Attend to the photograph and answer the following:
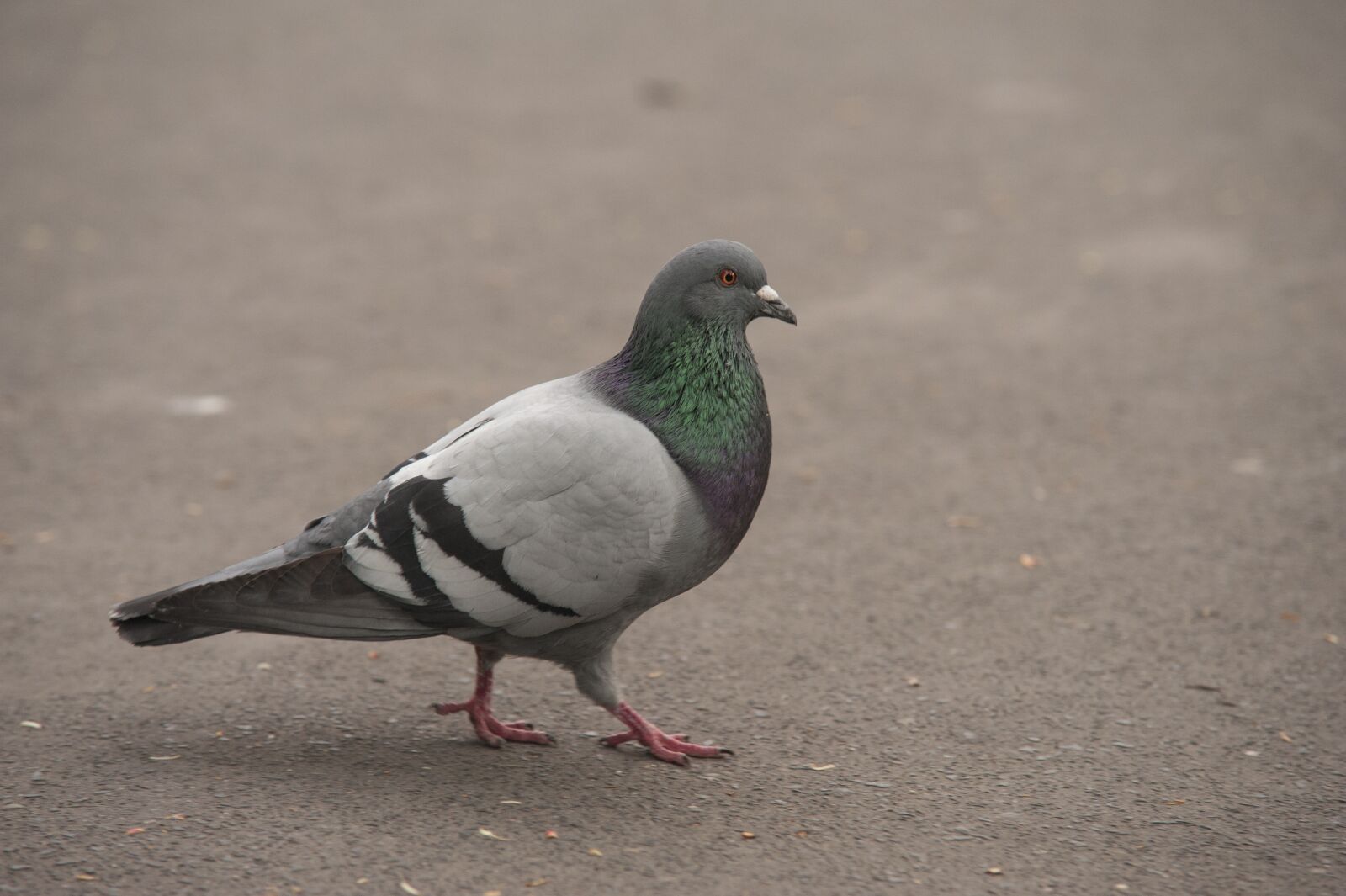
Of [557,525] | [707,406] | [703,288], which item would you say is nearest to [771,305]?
[703,288]

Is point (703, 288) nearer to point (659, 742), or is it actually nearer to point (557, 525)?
point (557, 525)

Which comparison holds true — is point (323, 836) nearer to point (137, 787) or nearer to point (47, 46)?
point (137, 787)

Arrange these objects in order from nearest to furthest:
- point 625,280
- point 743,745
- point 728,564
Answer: point 743,745
point 728,564
point 625,280

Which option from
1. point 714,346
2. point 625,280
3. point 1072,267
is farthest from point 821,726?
point 1072,267

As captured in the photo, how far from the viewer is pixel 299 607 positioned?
11.7 ft

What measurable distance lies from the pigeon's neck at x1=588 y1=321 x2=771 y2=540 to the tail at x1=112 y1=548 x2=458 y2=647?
0.76 metres

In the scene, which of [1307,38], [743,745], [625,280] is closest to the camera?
[743,745]

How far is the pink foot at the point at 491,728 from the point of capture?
3900 mm

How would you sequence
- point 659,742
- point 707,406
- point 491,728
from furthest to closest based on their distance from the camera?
point 491,728 < point 659,742 < point 707,406

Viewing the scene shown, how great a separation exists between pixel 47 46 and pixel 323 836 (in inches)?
385

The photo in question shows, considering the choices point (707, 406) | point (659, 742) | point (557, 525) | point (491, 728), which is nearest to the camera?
point (557, 525)

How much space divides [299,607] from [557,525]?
742mm

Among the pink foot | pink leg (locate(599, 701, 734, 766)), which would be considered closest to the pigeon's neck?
pink leg (locate(599, 701, 734, 766))

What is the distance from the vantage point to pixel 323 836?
3330 millimetres
